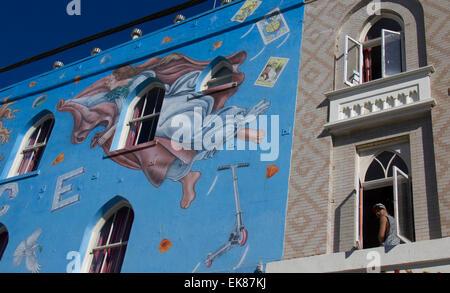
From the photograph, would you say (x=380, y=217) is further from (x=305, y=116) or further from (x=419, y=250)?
(x=305, y=116)

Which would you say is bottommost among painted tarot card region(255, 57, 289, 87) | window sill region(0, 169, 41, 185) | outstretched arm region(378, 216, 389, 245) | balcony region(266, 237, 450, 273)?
balcony region(266, 237, 450, 273)

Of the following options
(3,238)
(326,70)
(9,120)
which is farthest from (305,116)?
(9,120)

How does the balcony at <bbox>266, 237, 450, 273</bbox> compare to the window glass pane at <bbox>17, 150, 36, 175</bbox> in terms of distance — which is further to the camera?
the window glass pane at <bbox>17, 150, 36, 175</bbox>

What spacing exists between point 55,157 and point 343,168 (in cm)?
674

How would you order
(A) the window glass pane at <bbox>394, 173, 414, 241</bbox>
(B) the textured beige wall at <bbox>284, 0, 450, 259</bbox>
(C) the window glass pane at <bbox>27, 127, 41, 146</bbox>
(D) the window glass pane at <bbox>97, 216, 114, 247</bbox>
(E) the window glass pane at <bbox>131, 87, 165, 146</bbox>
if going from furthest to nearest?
(C) the window glass pane at <bbox>27, 127, 41, 146</bbox>, (E) the window glass pane at <bbox>131, 87, 165, 146</bbox>, (D) the window glass pane at <bbox>97, 216, 114, 247</bbox>, (B) the textured beige wall at <bbox>284, 0, 450, 259</bbox>, (A) the window glass pane at <bbox>394, 173, 414, 241</bbox>

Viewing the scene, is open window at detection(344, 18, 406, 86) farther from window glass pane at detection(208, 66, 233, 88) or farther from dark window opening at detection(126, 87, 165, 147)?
dark window opening at detection(126, 87, 165, 147)

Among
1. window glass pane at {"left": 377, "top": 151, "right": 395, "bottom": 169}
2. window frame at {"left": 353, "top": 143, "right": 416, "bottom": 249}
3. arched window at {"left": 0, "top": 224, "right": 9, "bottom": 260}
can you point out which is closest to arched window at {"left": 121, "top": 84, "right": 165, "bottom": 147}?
arched window at {"left": 0, "top": 224, "right": 9, "bottom": 260}

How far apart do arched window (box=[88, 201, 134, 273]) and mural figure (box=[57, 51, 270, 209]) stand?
91 cm

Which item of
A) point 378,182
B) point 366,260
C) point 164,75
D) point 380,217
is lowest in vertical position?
point 366,260

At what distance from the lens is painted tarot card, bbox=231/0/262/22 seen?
13531 millimetres

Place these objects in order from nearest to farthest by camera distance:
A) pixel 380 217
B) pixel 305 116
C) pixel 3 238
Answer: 1. pixel 380 217
2. pixel 305 116
3. pixel 3 238

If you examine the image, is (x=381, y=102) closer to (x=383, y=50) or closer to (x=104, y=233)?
(x=383, y=50)

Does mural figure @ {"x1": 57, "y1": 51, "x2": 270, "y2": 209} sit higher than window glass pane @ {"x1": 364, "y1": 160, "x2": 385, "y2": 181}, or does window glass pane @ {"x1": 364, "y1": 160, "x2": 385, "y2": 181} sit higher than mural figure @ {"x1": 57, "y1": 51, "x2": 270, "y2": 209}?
mural figure @ {"x1": 57, "y1": 51, "x2": 270, "y2": 209}

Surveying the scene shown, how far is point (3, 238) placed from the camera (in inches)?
540
